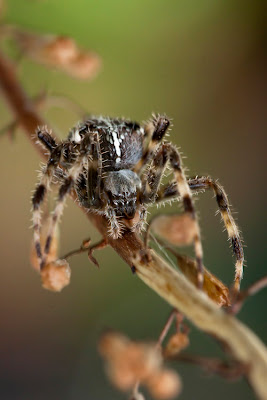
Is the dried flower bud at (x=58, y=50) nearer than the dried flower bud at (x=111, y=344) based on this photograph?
No

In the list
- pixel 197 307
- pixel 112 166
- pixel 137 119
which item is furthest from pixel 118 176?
pixel 137 119

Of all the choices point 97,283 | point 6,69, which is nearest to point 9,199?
point 97,283

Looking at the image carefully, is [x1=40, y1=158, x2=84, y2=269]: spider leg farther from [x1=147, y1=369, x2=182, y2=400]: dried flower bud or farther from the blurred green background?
the blurred green background

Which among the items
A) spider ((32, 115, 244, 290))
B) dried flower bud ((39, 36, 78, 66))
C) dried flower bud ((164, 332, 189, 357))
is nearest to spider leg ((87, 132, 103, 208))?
spider ((32, 115, 244, 290))

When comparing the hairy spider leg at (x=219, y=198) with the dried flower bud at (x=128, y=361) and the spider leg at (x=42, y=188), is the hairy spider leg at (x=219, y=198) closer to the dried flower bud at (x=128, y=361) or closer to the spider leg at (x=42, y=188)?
Answer: the spider leg at (x=42, y=188)

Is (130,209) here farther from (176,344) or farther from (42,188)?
(176,344)

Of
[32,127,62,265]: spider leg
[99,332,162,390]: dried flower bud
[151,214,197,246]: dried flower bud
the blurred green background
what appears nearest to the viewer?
[99,332,162,390]: dried flower bud

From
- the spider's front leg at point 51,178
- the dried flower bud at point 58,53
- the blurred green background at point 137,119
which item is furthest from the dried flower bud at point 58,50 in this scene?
the blurred green background at point 137,119

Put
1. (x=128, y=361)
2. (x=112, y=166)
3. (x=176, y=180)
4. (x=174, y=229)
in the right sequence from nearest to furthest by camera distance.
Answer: (x=128, y=361)
(x=174, y=229)
(x=176, y=180)
(x=112, y=166)
